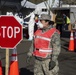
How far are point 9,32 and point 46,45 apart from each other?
2.50ft

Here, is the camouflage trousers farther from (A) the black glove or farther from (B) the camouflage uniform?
(A) the black glove

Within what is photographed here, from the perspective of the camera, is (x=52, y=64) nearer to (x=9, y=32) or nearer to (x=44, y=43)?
(x=44, y=43)

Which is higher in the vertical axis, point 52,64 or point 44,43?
point 44,43

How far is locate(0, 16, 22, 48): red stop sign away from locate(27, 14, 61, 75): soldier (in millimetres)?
383

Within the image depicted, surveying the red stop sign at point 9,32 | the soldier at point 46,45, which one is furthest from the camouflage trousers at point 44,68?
the red stop sign at point 9,32

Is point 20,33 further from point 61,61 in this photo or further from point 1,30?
point 61,61

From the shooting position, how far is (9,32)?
7.68 meters

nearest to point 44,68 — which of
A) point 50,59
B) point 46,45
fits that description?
point 50,59

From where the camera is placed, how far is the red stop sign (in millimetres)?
7688

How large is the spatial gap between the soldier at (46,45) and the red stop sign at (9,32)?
383 millimetres

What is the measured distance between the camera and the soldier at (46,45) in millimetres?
7700

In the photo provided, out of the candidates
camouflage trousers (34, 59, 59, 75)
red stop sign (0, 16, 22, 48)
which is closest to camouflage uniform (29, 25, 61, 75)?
camouflage trousers (34, 59, 59, 75)

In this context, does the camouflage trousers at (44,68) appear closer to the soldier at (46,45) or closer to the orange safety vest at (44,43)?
the soldier at (46,45)

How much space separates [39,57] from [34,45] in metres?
0.27
